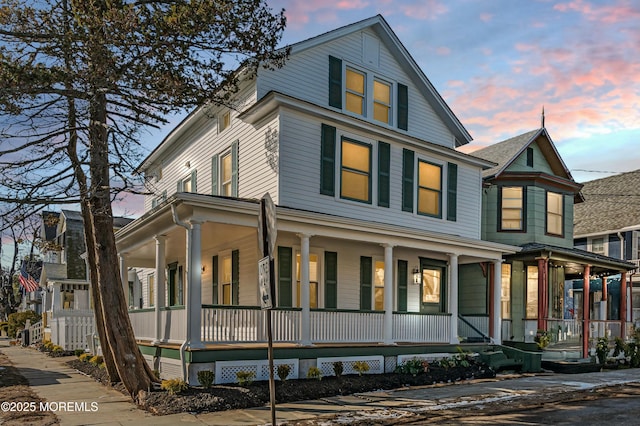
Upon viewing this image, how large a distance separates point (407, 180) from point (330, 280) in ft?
13.4

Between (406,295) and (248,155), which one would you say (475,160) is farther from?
(248,155)

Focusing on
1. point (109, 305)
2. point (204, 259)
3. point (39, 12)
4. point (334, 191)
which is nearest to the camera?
point (39, 12)

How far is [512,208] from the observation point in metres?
22.1

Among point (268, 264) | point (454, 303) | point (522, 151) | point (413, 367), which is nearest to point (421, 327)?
point (454, 303)

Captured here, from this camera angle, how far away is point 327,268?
16938mm

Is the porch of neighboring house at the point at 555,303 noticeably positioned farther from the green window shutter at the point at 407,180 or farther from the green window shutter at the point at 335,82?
the green window shutter at the point at 335,82

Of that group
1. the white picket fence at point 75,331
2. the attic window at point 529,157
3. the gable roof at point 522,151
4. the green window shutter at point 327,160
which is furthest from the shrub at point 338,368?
the attic window at point 529,157

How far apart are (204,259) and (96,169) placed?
7569 mm

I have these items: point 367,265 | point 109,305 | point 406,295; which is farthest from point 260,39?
point 406,295

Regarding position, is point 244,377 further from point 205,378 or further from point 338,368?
point 338,368

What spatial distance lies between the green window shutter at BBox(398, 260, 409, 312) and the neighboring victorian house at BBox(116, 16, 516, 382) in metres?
0.05

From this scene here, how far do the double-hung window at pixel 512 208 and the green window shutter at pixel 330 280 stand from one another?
816 centimetres

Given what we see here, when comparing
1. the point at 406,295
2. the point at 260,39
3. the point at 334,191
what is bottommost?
the point at 406,295

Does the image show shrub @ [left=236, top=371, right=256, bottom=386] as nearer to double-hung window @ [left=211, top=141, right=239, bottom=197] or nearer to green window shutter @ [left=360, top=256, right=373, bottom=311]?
green window shutter @ [left=360, top=256, right=373, bottom=311]
